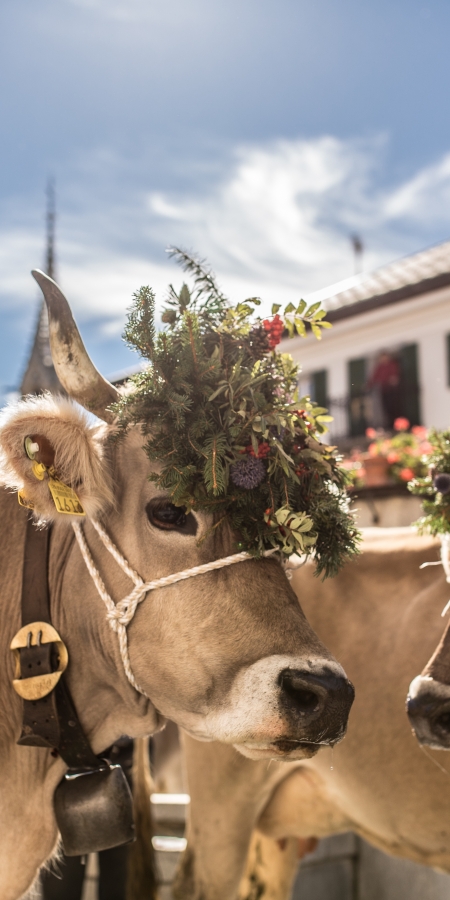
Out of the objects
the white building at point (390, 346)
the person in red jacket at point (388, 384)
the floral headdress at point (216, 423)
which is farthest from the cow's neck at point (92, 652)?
the person in red jacket at point (388, 384)

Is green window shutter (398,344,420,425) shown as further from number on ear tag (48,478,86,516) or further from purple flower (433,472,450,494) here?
number on ear tag (48,478,86,516)

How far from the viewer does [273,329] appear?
2.44 metres

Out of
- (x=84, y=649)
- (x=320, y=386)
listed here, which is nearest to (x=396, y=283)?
(x=320, y=386)

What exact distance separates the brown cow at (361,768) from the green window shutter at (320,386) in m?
14.1

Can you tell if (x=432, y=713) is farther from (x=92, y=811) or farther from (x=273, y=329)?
(x=273, y=329)

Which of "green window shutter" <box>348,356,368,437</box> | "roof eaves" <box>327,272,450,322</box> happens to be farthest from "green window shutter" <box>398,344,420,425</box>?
"roof eaves" <box>327,272,450,322</box>

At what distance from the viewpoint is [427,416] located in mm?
15820

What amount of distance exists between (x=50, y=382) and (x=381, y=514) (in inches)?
178

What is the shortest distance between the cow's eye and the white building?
12.8 m

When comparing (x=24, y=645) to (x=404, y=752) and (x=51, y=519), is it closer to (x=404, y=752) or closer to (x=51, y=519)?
(x=51, y=519)

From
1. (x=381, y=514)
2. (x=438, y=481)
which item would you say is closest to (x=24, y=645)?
(x=438, y=481)

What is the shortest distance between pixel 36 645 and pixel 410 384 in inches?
569

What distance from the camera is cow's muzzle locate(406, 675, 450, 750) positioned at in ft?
8.23

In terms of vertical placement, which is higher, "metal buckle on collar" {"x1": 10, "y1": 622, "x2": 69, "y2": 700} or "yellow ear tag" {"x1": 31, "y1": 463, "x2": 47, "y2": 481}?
"yellow ear tag" {"x1": 31, "y1": 463, "x2": 47, "y2": 481}
